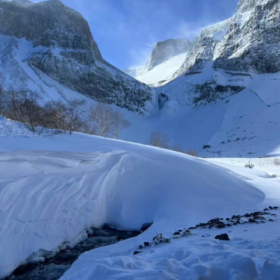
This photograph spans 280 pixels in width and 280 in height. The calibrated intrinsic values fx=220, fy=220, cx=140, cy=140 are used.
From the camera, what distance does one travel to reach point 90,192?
19.4 feet

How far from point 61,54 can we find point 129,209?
2085 inches

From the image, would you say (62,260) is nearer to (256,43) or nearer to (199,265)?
(199,265)

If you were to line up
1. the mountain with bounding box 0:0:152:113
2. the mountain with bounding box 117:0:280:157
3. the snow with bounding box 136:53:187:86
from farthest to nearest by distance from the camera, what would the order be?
the snow with bounding box 136:53:187:86, the mountain with bounding box 0:0:152:113, the mountain with bounding box 117:0:280:157

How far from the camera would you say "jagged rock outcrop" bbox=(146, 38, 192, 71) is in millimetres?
117875

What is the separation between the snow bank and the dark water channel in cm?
21

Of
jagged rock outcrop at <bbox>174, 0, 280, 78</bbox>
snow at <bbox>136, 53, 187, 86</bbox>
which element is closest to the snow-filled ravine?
jagged rock outcrop at <bbox>174, 0, 280, 78</bbox>

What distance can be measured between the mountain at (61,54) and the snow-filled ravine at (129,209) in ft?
132

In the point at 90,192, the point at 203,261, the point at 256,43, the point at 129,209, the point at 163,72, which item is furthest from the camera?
the point at 163,72

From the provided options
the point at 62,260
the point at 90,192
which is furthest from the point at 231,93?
the point at 62,260

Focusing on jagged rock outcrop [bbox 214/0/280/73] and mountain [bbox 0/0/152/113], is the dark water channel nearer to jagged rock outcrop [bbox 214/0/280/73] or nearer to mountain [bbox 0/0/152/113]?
mountain [bbox 0/0/152/113]

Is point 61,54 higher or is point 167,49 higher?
point 167,49

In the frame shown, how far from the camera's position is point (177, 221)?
17.6ft

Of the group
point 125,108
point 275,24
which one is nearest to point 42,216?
point 125,108

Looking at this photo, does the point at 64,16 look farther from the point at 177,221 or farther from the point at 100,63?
the point at 177,221
